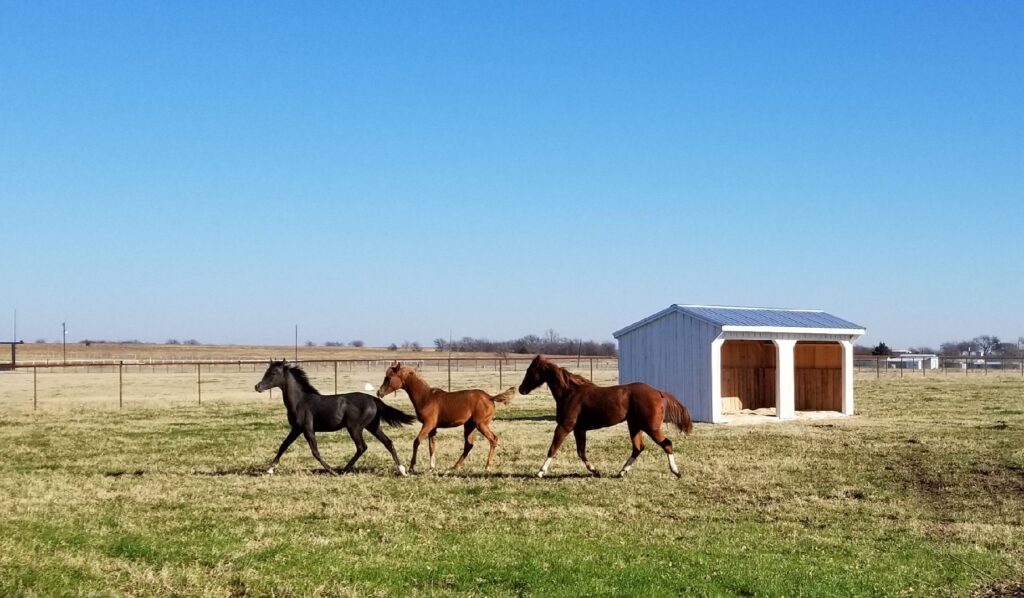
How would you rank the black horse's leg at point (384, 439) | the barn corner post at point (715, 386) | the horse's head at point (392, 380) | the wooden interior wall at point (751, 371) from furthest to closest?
the wooden interior wall at point (751, 371), the barn corner post at point (715, 386), the horse's head at point (392, 380), the black horse's leg at point (384, 439)

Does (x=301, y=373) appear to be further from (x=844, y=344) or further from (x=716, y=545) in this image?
(x=844, y=344)

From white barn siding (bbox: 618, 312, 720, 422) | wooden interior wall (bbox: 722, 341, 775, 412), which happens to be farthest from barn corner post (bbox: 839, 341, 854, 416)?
white barn siding (bbox: 618, 312, 720, 422)

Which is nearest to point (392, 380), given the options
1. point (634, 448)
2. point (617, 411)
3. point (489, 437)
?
point (489, 437)

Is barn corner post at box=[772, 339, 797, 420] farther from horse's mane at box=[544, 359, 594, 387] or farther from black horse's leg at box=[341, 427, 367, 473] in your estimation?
black horse's leg at box=[341, 427, 367, 473]

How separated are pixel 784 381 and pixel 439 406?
49.2 ft

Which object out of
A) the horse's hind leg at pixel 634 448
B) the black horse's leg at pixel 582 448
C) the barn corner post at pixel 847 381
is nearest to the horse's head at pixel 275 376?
the black horse's leg at pixel 582 448

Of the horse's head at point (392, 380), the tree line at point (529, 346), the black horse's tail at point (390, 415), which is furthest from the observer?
the tree line at point (529, 346)

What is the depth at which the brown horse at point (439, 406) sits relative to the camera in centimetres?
1582

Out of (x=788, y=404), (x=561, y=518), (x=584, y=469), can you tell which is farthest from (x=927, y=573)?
(x=788, y=404)

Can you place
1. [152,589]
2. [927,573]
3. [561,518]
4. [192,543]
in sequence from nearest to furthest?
[152,589]
[927,573]
[192,543]
[561,518]

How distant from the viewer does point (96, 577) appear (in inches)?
316

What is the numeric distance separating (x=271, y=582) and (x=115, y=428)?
61.2 ft

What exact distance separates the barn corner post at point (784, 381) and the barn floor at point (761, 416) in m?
0.33

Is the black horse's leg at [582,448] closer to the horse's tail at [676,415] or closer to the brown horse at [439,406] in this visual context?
the brown horse at [439,406]
